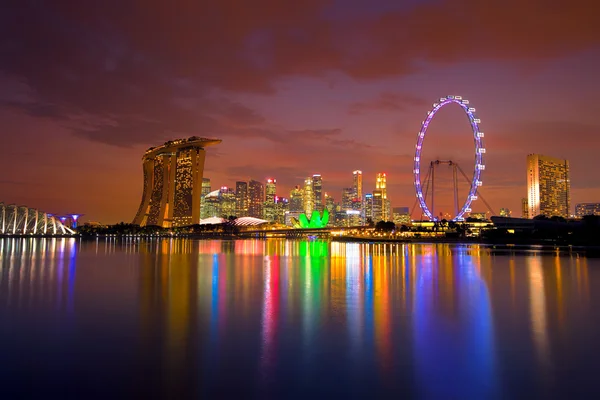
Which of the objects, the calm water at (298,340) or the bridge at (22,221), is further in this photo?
the bridge at (22,221)

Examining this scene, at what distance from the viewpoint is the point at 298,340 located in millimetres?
13898

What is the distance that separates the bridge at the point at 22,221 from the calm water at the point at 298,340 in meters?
141

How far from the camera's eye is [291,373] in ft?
35.4

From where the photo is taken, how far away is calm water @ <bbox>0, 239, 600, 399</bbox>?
10.0 metres

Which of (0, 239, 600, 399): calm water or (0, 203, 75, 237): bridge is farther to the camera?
(0, 203, 75, 237): bridge

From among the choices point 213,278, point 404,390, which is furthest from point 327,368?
point 213,278

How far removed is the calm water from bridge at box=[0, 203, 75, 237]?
463 ft

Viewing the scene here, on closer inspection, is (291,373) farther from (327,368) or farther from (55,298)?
(55,298)

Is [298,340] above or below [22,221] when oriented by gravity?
below

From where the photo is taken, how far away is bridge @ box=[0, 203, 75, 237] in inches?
5910

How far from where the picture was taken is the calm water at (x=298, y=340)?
10.0 meters

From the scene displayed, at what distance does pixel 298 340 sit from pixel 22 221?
164272 millimetres

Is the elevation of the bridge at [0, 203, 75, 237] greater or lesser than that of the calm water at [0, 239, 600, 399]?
greater

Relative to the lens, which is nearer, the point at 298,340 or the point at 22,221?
the point at 298,340
